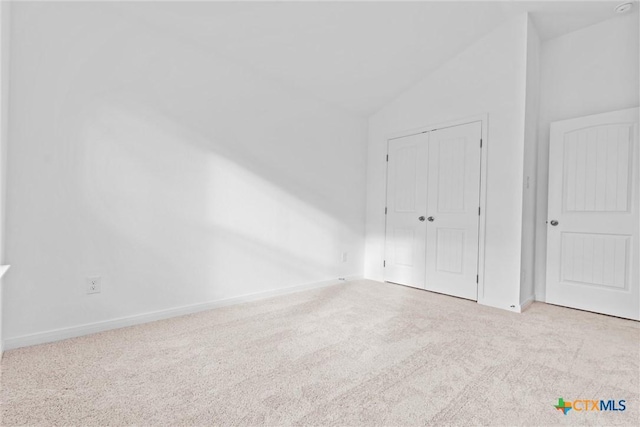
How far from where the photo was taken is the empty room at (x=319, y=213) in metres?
1.71

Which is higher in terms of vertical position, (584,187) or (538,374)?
(584,187)

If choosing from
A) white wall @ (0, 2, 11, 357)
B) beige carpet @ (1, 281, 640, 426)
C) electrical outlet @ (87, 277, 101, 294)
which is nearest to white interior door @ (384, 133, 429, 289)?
beige carpet @ (1, 281, 640, 426)

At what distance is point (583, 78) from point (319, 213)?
304 cm

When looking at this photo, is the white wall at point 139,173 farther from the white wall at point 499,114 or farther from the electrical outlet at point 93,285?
the white wall at point 499,114

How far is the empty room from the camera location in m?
1.71

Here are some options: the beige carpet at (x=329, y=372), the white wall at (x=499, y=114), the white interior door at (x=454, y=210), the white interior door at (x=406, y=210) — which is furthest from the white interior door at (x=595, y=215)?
the white interior door at (x=406, y=210)

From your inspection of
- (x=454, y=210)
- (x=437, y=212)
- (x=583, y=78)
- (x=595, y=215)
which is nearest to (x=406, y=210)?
(x=437, y=212)

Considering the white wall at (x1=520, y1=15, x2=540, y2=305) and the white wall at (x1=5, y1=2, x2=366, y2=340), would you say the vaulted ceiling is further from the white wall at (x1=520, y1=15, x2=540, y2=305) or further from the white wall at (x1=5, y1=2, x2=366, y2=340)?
the white wall at (x1=520, y1=15, x2=540, y2=305)

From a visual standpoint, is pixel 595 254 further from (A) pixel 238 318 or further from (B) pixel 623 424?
(A) pixel 238 318

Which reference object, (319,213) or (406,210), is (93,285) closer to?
(319,213)

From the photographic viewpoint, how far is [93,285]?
2350 millimetres

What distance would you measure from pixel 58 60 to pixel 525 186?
3.88 metres

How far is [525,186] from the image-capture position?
124 inches

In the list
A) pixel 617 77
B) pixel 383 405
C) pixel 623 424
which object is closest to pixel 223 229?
pixel 383 405
